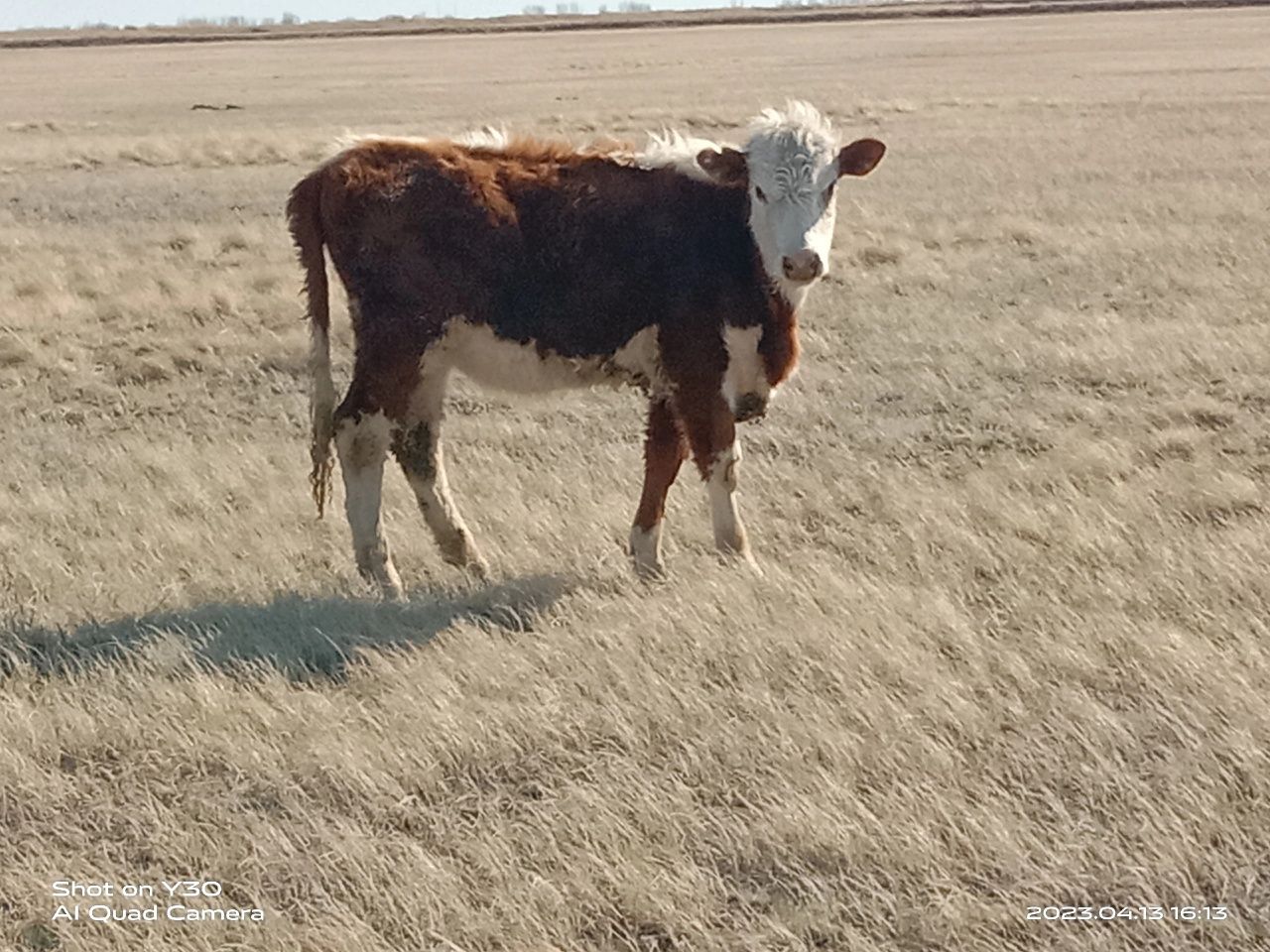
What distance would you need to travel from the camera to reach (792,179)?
239 inches

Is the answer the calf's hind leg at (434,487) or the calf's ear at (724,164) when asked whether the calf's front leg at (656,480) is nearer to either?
the calf's hind leg at (434,487)

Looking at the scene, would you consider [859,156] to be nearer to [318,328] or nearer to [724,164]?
[724,164]

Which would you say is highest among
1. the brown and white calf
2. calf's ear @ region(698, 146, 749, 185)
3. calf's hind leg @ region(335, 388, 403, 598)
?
calf's ear @ region(698, 146, 749, 185)

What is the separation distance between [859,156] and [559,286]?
149cm

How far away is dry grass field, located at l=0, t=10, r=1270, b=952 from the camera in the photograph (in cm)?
376

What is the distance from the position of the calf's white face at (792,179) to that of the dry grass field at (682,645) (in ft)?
4.32

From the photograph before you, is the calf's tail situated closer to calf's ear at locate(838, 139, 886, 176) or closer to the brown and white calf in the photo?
the brown and white calf

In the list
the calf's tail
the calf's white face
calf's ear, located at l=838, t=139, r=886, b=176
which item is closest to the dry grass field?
the calf's tail

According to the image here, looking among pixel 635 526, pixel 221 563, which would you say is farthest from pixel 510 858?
pixel 221 563

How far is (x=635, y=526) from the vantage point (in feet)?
21.3

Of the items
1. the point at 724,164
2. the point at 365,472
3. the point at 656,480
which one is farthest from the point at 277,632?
the point at 724,164

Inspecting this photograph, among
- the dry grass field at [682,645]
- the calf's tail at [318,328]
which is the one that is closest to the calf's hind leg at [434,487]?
the dry grass field at [682,645]

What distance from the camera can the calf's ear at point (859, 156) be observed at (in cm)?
638

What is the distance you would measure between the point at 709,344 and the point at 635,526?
2.94 feet
